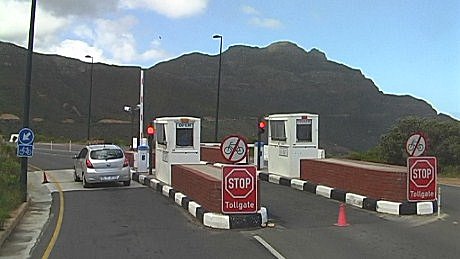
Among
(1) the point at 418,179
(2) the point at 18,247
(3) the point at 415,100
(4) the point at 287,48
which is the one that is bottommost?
(2) the point at 18,247

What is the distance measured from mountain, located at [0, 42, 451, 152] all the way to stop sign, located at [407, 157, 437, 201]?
172 ft

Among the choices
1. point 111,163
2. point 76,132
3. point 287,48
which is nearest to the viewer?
point 111,163

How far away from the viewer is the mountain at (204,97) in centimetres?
8850

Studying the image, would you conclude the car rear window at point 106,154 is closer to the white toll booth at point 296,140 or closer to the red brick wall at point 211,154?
the white toll booth at point 296,140

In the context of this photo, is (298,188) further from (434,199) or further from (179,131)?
(434,199)

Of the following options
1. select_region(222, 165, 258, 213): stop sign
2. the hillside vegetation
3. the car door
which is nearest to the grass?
the car door

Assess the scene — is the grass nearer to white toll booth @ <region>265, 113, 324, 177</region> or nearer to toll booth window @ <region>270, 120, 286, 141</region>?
white toll booth @ <region>265, 113, 324, 177</region>

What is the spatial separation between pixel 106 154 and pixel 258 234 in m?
12.3

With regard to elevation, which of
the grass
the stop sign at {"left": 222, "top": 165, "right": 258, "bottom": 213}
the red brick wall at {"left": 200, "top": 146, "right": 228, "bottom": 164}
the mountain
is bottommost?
the grass

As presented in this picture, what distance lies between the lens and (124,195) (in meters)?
21.5

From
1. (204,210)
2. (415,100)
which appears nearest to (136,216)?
(204,210)

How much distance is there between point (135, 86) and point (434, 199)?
105 metres

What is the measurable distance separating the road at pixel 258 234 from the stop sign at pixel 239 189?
0.69m

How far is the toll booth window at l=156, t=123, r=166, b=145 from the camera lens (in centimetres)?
2348
